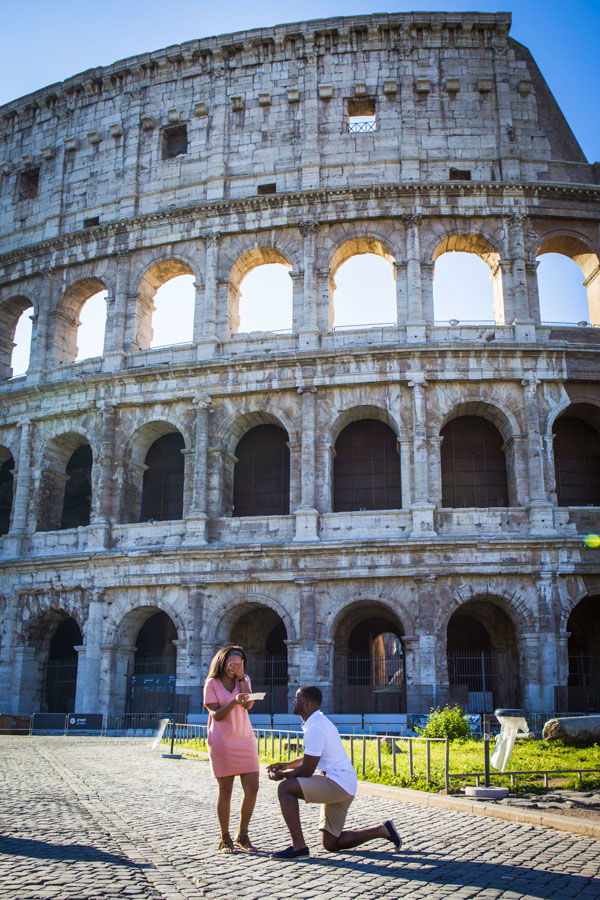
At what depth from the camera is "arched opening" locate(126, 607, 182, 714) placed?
20.7 meters

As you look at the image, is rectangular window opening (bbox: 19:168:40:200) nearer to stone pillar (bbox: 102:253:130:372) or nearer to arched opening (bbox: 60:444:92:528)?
stone pillar (bbox: 102:253:130:372)

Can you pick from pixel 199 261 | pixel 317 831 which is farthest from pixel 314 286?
pixel 317 831

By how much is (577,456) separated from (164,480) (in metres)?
12.0

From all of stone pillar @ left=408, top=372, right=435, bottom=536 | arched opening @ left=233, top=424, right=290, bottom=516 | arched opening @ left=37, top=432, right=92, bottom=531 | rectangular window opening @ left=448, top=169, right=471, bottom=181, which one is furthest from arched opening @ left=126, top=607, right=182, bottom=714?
rectangular window opening @ left=448, top=169, right=471, bottom=181

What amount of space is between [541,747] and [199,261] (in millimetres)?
16815

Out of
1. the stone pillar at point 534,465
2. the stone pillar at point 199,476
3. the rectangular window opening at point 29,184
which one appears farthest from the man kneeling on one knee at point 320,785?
the rectangular window opening at point 29,184

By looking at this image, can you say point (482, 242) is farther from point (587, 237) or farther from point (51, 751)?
point (51, 751)

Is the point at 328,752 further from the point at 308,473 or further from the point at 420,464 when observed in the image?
the point at 308,473

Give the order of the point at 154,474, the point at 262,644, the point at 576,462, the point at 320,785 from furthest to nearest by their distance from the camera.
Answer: the point at 154,474 → the point at 262,644 → the point at 576,462 → the point at 320,785

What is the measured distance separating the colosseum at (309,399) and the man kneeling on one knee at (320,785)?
13.8 meters

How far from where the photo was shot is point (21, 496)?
24.3 m

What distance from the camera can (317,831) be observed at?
7117 millimetres

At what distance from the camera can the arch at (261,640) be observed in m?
21.7

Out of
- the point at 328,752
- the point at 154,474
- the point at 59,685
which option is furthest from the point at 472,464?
the point at 328,752
